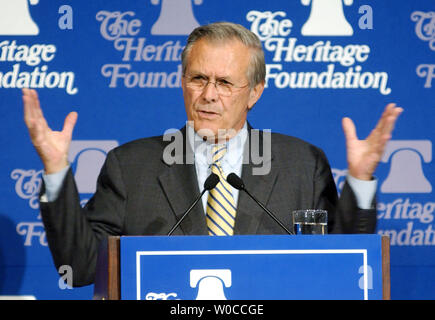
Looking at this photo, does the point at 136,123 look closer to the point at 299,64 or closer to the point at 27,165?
the point at 27,165

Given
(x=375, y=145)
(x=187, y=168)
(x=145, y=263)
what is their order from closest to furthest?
(x=145, y=263)
(x=375, y=145)
(x=187, y=168)

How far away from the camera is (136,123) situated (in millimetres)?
2947

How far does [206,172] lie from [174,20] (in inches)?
36.8

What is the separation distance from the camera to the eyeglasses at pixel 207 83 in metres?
2.35

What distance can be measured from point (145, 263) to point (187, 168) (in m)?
0.85

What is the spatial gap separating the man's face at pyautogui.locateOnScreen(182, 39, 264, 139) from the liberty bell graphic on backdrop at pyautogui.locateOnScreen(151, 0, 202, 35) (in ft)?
1.96

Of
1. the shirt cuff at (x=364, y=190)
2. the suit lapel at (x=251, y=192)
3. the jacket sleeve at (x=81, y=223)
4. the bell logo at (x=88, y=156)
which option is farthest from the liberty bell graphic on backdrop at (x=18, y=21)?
the shirt cuff at (x=364, y=190)

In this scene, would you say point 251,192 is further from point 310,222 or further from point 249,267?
point 249,267

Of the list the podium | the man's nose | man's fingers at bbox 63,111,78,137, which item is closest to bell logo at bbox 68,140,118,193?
the man's nose

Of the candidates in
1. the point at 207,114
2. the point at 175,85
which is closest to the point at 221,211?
the point at 207,114

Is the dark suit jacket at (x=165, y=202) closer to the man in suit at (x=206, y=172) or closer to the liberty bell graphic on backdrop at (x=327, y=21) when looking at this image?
the man in suit at (x=206, y=172)

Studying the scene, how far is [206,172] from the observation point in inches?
90.0
